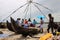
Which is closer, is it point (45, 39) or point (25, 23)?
point (45, 39)

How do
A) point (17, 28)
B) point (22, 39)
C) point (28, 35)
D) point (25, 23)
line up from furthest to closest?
point (25, 23), point (17, 28), point (28, 35), point (22, 39)

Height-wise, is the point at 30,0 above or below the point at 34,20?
above

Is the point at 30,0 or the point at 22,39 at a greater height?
the point at 30,0

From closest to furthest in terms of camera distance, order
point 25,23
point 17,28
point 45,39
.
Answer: point 45,39 < point 17,28 < point 25,23

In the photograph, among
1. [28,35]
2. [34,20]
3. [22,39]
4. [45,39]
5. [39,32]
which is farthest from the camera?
[34,20]

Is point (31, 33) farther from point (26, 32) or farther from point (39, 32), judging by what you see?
point (39, 32)

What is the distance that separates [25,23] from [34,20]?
101 inches

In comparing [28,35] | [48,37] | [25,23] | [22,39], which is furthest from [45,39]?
[25,23]

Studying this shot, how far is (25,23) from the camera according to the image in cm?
2095

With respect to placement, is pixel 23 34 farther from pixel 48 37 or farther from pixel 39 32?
pixel 48 37

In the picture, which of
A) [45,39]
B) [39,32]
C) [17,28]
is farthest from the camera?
[39,32]

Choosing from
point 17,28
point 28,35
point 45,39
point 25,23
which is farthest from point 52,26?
point 45,39

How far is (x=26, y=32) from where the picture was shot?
15.9 meters

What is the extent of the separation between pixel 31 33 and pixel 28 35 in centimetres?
79
